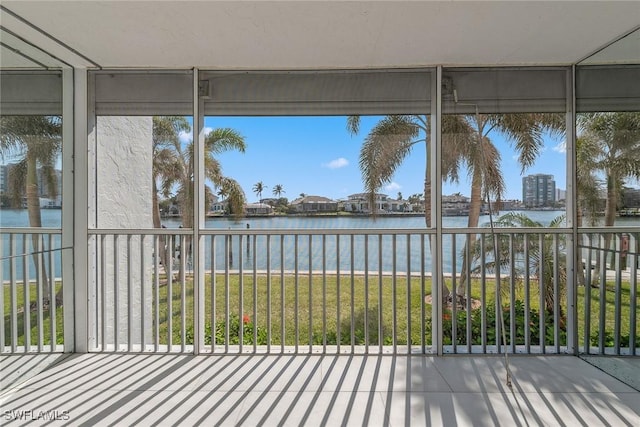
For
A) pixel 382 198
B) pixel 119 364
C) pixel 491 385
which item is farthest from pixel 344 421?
pixel 119 364

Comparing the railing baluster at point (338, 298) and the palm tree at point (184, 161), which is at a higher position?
the palm tree at point (184, 161)

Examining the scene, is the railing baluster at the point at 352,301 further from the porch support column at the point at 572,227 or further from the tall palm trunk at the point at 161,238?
the porch support column at the point at 572,227

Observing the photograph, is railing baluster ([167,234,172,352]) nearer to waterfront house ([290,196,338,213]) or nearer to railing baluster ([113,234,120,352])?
railing baluster ([113,234,120,352])

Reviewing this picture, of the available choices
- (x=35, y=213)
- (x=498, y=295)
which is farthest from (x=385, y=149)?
(x=35, y=213)

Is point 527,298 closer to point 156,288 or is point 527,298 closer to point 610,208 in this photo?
point 610,208

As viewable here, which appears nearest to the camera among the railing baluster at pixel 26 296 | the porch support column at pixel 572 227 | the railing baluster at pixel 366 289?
the railing baluster at pixel 26 296

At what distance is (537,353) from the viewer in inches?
97.6

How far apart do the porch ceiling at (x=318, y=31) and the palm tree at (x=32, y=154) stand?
393 mm

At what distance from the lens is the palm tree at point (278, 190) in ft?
8.52

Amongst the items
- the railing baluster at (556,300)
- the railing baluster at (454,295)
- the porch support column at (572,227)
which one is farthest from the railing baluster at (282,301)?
the porch support column at (572,227)

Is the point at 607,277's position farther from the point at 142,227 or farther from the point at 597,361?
the point at 142,227

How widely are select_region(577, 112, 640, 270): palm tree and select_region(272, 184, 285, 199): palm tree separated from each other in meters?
2.40

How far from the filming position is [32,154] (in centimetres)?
220

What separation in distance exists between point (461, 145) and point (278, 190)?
1.57 m
